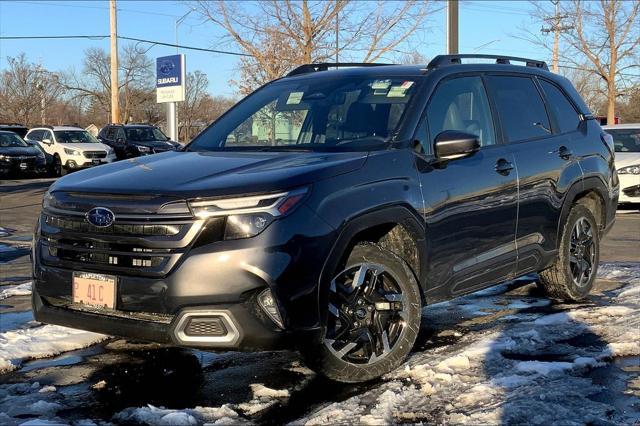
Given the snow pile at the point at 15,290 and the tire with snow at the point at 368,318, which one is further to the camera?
the snow pile at the point at 15,290

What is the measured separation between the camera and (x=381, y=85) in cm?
499

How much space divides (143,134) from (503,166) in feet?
82.0

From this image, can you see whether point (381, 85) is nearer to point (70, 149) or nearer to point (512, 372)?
point (512, 372)

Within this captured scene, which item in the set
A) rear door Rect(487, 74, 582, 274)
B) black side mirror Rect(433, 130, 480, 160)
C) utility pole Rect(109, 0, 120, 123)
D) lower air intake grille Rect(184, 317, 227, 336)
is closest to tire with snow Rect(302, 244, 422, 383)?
lower air intake grille Rect(184, 317, 227, 336)

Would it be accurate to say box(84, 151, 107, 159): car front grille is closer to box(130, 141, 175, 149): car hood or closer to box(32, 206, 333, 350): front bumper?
box(130, 141, 175, 149): car hood

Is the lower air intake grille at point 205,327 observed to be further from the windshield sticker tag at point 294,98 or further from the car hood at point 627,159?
the car hood at point 627,159

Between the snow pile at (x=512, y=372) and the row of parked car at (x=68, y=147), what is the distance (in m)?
18.8

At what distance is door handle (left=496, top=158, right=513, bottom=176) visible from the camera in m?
5.11

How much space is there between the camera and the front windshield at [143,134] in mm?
28312

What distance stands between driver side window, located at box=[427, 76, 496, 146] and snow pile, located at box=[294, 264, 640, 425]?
1.39m

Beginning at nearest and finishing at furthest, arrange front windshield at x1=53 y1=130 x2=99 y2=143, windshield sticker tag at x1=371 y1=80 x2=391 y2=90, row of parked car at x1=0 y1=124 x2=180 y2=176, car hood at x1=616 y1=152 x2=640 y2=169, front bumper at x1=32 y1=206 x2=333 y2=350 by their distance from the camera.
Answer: front bumper at x1=32 y1=206 x2=333 y2=350 < windshield sticker tag at x1=371 y1=80 x2=391 y2=90 < car hood at x1=616 y1=152 x2=640 y2=169 < row of parked car at x1=0 y1=124 x2=180 y2=176 < front windshield at x1=53 y1=130 x2=99 y2=143

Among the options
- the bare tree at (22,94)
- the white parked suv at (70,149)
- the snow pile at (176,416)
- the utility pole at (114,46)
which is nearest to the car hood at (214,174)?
the snow pile at (176,416)

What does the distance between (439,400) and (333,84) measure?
236 centimetres

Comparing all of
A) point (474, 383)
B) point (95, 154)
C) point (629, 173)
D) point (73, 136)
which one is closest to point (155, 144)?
point (95, 154)
